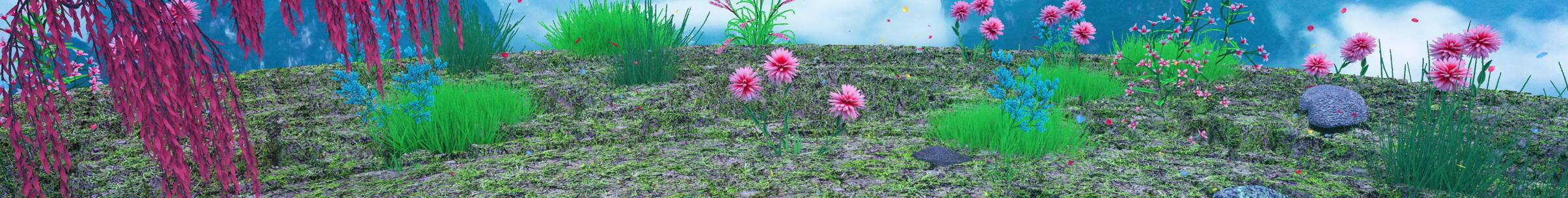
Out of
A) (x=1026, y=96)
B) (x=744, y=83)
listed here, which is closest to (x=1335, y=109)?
(x=1026, y=96)

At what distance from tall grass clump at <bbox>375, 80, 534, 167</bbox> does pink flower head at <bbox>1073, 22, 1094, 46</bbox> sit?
2.72 metres

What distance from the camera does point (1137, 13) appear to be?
30547mm

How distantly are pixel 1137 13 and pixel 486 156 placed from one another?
3019cm

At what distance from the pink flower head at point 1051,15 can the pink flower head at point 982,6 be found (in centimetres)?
27

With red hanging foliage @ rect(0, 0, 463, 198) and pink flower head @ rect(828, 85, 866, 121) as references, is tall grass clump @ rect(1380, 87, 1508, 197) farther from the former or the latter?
red hanging foliage @ rect(0, 0, 463, 198)

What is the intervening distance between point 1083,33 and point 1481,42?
2.10 metres

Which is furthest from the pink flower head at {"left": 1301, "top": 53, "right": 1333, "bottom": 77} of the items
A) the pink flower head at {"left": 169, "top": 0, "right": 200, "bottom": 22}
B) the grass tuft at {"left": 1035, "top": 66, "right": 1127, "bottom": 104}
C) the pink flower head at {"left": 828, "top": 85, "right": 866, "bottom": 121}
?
the pink flower head at {"left": 169, "top": 0, "right": 200, "bottom": 22}

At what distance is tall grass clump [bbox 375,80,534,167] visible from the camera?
10.9 feet

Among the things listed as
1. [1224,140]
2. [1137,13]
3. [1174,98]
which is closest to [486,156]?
[1224,140]

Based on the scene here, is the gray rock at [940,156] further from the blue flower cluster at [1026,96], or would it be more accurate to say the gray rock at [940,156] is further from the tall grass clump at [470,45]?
the tall grass clump at [470,45]

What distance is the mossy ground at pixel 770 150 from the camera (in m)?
2.66

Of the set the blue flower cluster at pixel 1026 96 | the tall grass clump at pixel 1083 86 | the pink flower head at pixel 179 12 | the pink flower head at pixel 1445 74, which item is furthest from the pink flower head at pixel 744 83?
the pink flower head at pixel 1445 74

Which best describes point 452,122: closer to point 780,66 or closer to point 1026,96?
point 780,66

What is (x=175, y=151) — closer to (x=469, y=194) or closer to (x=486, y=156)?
(x=469, y=194)
